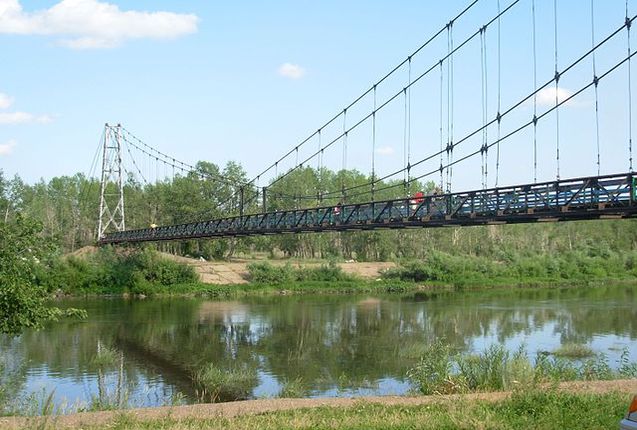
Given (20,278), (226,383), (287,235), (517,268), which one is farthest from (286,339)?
(287,235)

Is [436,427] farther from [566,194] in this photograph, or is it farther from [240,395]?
[566,194]

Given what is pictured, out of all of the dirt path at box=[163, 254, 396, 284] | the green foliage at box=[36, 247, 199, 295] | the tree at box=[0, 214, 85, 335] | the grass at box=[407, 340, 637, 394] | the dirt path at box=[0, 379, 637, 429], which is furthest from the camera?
the dirt path at box=[163, 254, 396, 284]

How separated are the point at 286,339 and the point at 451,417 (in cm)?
2157

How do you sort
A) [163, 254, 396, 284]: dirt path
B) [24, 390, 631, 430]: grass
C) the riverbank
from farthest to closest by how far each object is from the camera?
[163, 254, 396, 284]: dirt path
the riverbank
[24, 390, 631, 430]: grass

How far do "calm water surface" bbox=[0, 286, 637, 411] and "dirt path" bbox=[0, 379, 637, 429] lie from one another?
3.77ft

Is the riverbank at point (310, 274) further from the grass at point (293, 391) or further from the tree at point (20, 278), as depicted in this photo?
the grass at point (293, 391)

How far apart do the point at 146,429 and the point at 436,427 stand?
13.3 feet

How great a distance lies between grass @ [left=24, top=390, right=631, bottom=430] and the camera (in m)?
9.48

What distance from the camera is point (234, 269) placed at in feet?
203

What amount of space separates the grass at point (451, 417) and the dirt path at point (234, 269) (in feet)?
153

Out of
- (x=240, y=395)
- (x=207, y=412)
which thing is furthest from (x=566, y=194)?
(x=207, y=412)

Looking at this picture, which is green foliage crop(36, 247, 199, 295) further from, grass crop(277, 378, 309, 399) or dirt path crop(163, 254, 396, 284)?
grass crop(277, 378, 309, 399)

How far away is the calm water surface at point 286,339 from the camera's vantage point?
2130cm

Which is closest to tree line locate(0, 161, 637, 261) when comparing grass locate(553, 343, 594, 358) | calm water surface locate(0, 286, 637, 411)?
calm water surface locate(0, 286, 637, 411)
